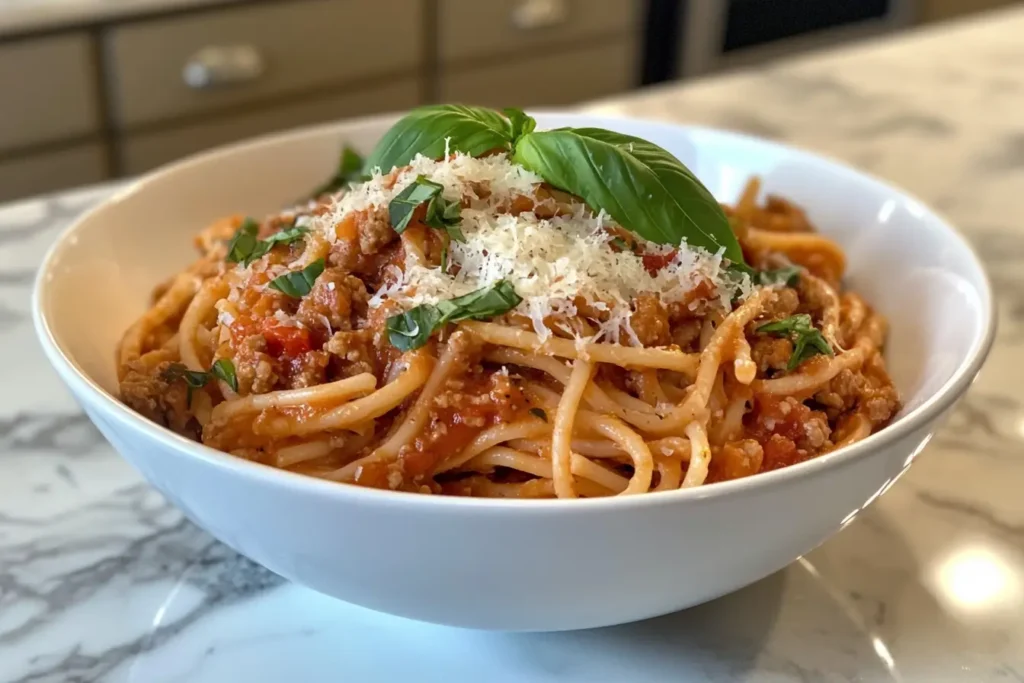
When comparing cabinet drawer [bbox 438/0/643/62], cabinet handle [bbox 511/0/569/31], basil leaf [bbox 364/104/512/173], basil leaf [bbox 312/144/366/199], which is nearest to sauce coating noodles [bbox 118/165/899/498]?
basil leaf [bbox 364/104/512/173]

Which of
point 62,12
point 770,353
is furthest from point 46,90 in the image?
point 770,353

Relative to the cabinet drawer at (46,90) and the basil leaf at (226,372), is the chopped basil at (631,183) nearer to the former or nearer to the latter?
the basil leaf at (226,372)

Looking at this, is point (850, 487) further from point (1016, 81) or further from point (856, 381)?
point (1016, 81)

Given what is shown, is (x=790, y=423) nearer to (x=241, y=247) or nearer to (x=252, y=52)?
(x=241, y=247)

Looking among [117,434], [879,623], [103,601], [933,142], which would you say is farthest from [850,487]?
[933,142]

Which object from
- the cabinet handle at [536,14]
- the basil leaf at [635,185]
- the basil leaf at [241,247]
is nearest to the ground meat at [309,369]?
the basil leaf at [241,247]
